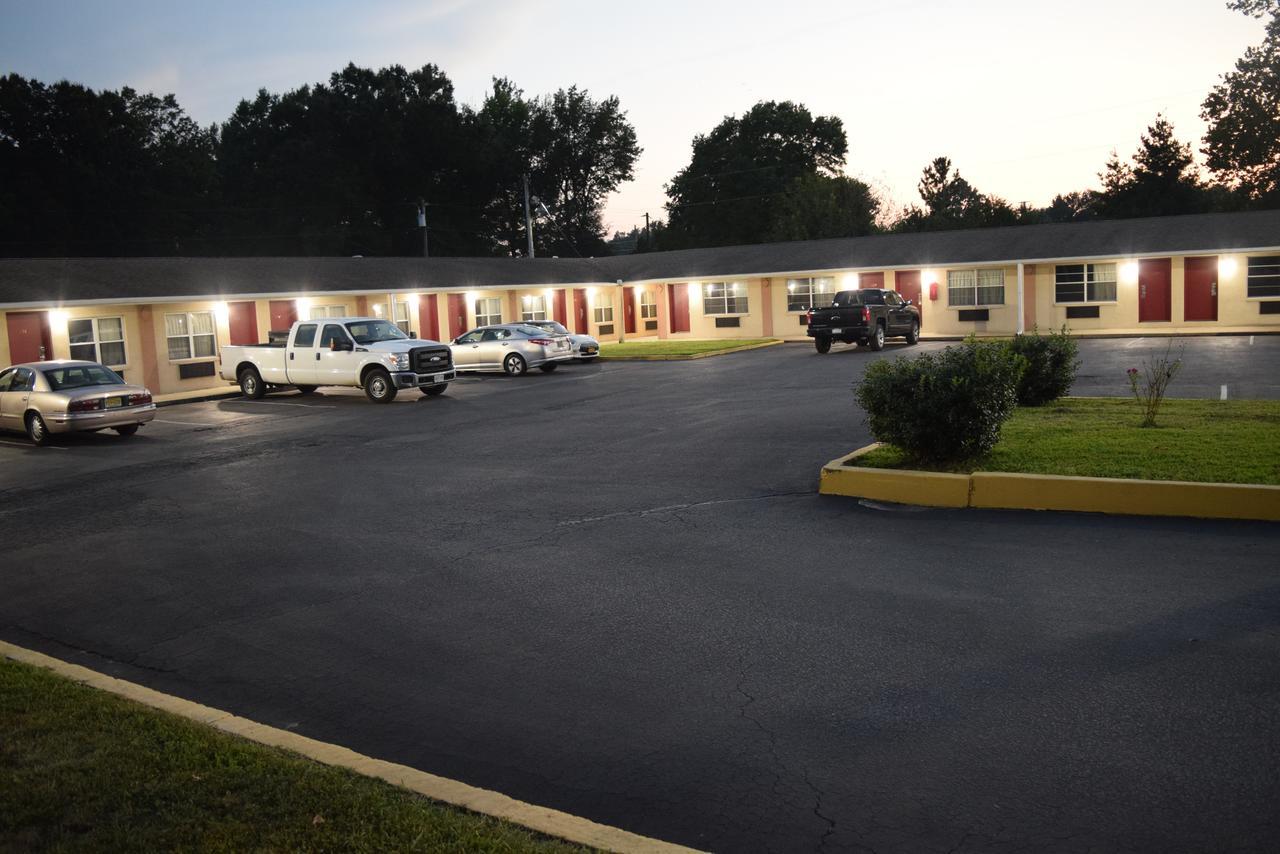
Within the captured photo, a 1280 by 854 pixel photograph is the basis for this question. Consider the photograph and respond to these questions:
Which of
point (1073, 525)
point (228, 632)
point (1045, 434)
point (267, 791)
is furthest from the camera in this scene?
point (1045, 434)

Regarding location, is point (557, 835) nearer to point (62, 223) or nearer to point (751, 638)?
point (751, 638)

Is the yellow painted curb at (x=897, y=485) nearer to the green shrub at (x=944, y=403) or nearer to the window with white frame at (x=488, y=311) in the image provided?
the green shrub at (x=944, y=403)

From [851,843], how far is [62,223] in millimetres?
63701

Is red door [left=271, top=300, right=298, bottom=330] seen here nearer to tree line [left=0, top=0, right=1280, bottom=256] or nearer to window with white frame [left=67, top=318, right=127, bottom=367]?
window with white frame [left=67, top=318, right=127, bottom=367]

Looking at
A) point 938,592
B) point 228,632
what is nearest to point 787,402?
point 938,592

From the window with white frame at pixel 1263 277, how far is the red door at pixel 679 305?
21939 millimetres

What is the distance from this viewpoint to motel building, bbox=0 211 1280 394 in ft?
96.9

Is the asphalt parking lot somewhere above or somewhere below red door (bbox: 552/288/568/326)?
below

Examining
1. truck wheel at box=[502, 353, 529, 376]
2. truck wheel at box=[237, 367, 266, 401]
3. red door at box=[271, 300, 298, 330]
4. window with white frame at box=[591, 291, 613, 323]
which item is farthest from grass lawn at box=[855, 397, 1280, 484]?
window with white frame at box=[591, 291, 613, 323]

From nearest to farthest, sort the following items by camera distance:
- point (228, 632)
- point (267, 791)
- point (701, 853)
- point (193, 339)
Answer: point (701, 853) → point (267, 791) → point (228, 632) → point (193, 339)

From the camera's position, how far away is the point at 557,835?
14.3ft

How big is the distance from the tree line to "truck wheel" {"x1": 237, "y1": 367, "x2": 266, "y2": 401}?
35716 mm

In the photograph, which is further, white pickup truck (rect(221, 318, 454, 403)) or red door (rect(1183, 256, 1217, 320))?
red door (rect(1183, 256, 1217, 320))

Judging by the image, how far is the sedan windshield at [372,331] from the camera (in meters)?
25.3
